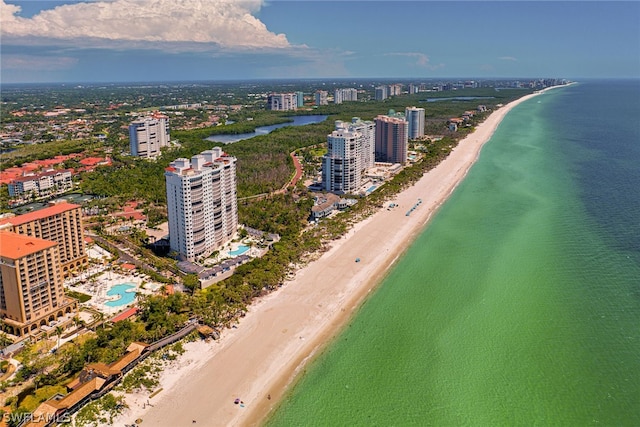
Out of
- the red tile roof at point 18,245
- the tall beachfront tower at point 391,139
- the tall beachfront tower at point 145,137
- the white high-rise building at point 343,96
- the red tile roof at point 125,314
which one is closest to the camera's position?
the red tile roof at point 18,245

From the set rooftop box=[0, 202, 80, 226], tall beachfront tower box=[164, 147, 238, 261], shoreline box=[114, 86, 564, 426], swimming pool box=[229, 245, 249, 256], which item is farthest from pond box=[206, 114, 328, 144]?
shoreline box=[114, 86, 564, 426]

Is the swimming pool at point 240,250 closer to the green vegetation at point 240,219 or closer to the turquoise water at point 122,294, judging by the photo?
the green vegetation at point 240,219

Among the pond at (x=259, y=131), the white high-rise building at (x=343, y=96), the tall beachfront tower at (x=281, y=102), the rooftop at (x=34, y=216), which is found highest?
the white high-rise building at (x=343, y=96)

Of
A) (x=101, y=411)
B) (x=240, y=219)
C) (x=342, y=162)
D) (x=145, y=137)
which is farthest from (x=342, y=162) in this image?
(x=145, y=137)

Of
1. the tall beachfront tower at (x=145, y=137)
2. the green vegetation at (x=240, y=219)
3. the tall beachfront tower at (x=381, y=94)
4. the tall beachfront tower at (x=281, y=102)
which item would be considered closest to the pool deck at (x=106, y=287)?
the green vegetation at (x=240, y=219)

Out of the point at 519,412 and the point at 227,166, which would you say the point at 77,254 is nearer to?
the point at 227,166

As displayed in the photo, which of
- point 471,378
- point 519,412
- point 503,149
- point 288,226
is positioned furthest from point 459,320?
point 503,149

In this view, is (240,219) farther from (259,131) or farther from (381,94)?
(381,94)
